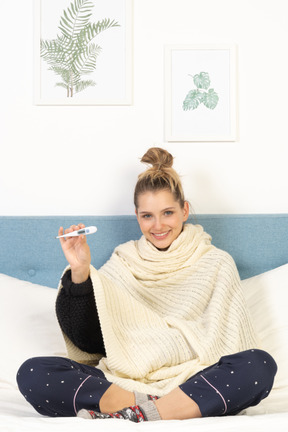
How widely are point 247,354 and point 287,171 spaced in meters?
0.97

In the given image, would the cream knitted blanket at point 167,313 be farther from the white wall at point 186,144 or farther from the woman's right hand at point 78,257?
the white wall at point 186,144

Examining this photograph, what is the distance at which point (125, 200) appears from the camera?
2078mm

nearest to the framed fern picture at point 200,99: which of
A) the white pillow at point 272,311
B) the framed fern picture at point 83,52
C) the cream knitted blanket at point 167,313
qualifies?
the framed fern picture at point 83,52

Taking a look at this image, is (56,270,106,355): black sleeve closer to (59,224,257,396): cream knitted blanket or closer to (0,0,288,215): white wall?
(59,224,257,396): cream knitted blanket

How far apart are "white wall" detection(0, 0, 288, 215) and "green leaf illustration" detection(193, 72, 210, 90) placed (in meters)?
0.12

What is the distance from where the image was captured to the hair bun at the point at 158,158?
188cm

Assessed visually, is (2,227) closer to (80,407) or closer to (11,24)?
(11,24)

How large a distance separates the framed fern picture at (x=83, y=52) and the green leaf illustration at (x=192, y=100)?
0.68ft

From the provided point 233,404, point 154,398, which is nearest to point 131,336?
point 154,398

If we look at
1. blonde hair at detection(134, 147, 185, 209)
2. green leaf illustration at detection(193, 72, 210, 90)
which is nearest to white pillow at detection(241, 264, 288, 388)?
blonde hair at detection(134, 147, 185, 209)

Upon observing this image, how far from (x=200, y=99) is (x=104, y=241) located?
63 cm

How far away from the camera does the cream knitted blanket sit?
1441mm

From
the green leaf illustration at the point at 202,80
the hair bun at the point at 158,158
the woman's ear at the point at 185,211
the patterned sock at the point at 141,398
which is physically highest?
the green leaf illustration at the point at 202,80

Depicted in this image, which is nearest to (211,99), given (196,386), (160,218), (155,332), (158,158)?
(158,158)
